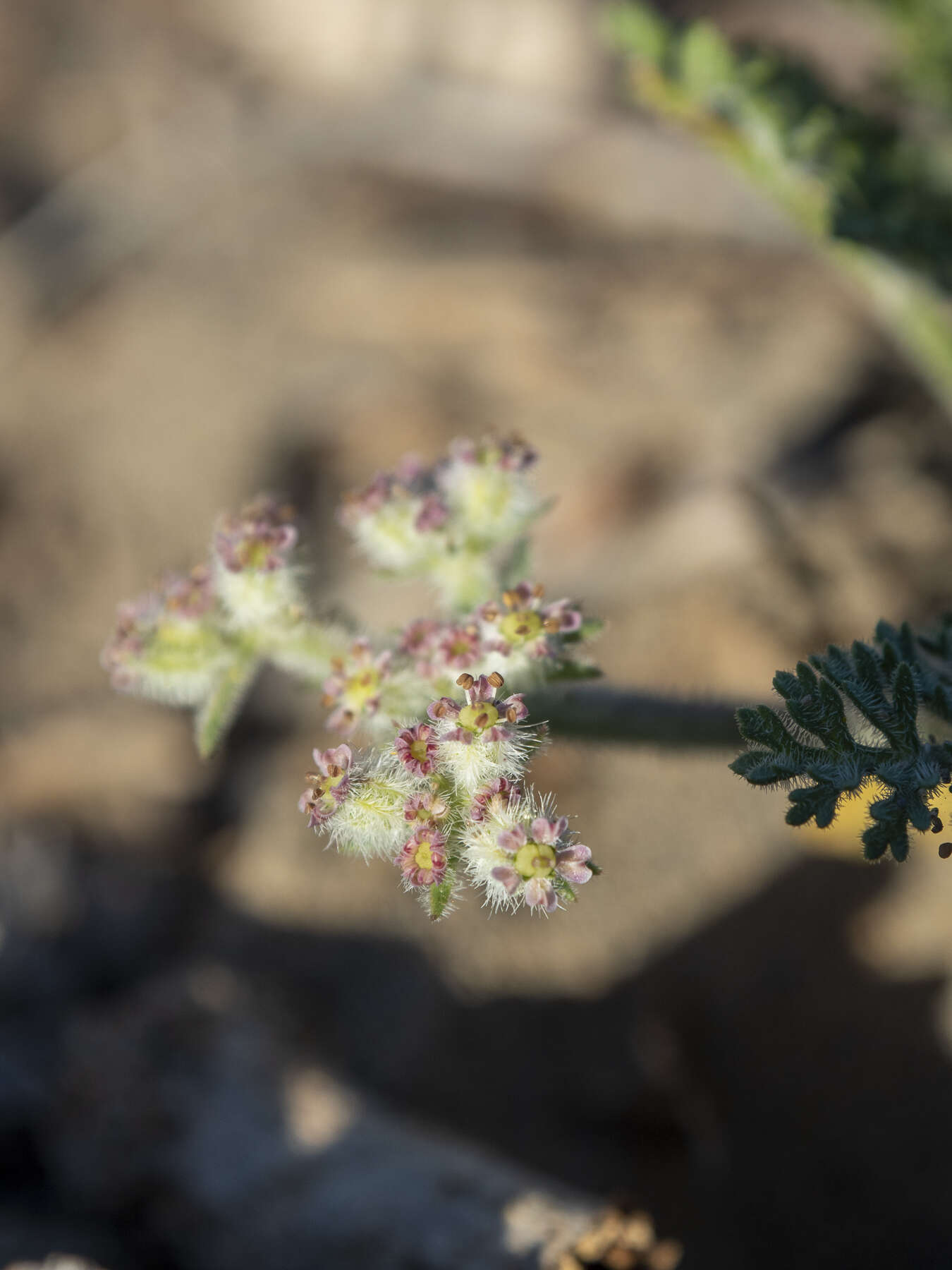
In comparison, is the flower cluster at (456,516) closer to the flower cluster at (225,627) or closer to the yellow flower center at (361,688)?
the flower cluster at (225,627)

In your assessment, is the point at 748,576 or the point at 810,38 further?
the point at 810,38

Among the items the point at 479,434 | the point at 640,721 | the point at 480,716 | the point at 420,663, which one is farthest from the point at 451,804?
the point at 479,434

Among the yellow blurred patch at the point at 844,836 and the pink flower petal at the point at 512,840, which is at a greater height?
the yellow blurred patch at the point at 844,836

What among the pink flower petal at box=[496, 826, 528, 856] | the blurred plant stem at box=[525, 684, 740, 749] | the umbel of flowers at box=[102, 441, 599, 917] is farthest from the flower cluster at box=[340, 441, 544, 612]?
the pink flower petal at box=[496, 826, 528, 856]

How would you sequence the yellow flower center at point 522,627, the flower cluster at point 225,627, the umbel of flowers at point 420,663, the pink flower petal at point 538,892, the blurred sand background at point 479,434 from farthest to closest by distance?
1. the blurred sand background at point 479,434
2. the flower cluster at point 225,627
3. the yellow flower center at point 522,627
4. the umbel of flowers at point 420,663
5. the pink flower petal at point 538,892

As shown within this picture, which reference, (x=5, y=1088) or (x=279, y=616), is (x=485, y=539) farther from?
(x=5, y=1088)

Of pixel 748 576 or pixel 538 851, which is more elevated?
pixel 748 576

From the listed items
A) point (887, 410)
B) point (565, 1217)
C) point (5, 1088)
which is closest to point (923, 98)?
point (887, 410)

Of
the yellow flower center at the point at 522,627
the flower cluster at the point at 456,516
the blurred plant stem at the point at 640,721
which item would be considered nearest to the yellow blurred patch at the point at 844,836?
the blurred plant stem at the point at 640,721

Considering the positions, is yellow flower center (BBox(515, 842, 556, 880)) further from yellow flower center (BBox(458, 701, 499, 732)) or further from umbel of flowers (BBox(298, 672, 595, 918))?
yellow flower center (BBox(458, 701, 499, 732))
